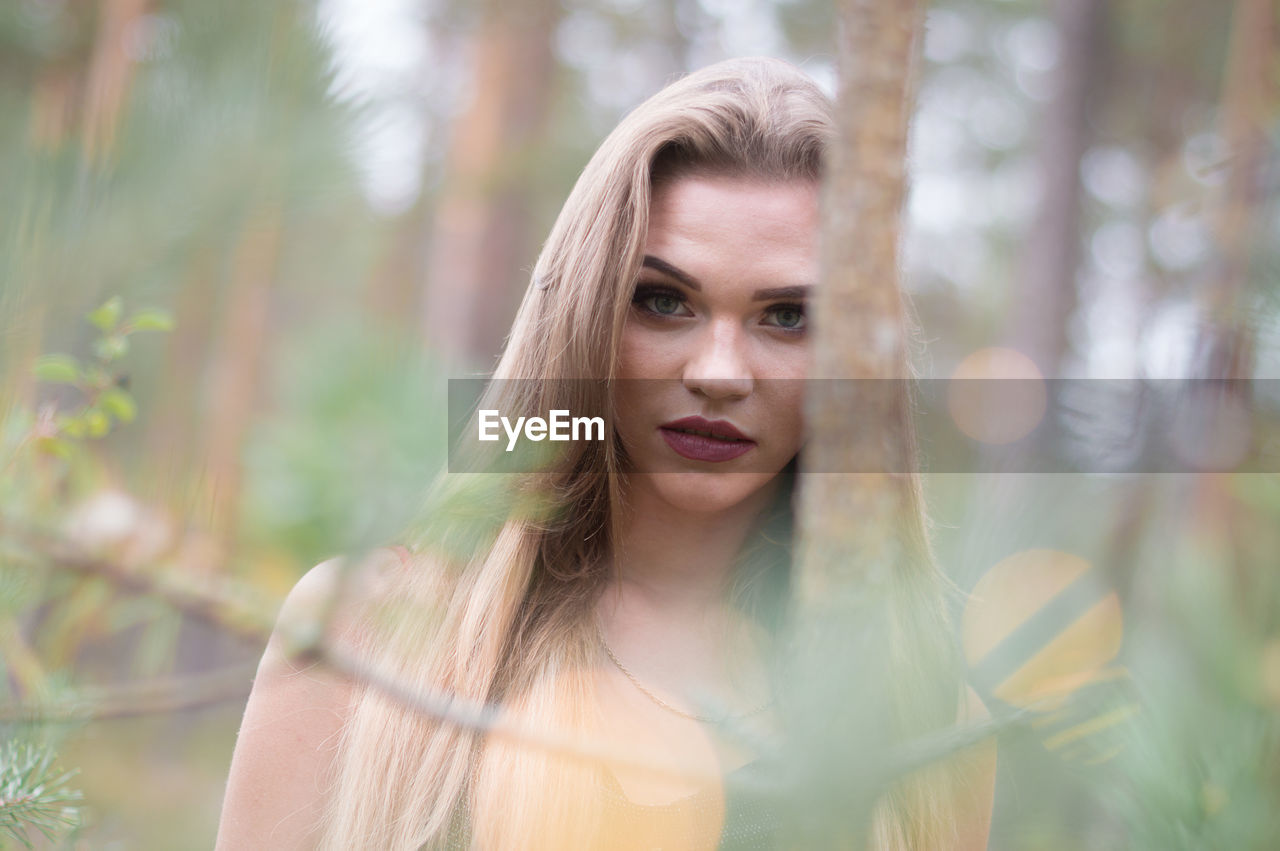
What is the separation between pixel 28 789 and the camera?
788 millimetres

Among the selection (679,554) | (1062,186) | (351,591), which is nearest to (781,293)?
(679,554)

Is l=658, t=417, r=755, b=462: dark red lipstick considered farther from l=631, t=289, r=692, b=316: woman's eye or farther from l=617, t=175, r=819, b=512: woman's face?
l=631, t=289, r=692, b=316: woman's eye

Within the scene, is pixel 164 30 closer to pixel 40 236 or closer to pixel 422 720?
pixel 40 236

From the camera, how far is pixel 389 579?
547mm

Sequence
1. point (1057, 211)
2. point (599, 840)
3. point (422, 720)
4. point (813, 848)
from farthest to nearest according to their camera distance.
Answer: point (1057, 211)
point (422, 720)
point (599, 840)
point (813, 848)

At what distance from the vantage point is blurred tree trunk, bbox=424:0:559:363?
18.8 feet

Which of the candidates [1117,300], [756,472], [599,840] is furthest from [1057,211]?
[599,840]

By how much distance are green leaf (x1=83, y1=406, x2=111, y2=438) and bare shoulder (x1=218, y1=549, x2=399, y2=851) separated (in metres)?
0.42

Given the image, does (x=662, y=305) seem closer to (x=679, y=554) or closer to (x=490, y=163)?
(x=679, y=554)

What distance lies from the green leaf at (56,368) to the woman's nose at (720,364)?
0.71m

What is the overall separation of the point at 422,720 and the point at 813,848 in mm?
936

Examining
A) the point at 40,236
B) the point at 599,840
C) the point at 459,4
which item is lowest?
the point at 599,840

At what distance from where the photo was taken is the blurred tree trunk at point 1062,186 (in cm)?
527

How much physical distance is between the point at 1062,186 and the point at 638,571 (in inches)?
202
